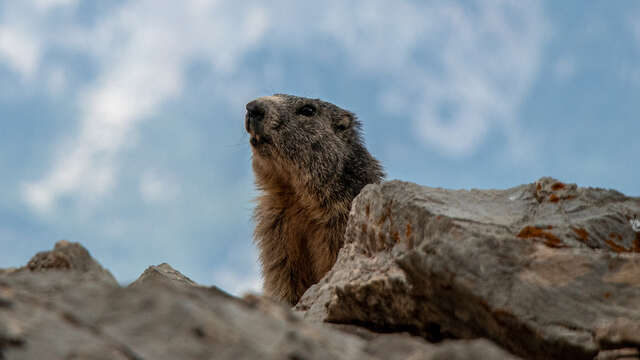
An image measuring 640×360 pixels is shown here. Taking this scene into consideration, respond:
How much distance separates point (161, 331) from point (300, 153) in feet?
21.8

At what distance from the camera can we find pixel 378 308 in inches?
166

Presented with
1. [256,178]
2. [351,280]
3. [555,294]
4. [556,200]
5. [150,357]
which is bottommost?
[150,357]

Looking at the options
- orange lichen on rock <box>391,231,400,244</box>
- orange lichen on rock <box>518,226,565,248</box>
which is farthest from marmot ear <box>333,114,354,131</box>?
orange lichen on rock <box>518,226,565,248</box>

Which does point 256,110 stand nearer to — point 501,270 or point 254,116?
point 254,116

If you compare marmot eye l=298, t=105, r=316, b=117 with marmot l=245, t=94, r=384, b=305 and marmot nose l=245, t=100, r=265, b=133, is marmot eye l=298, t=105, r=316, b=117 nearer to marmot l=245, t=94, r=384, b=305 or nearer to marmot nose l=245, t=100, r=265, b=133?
marmot l=245, t=94, r=384, b=305

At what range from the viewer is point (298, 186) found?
8.71 meters

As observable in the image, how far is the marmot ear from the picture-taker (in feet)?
31.4

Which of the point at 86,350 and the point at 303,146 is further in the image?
the point at 303,146

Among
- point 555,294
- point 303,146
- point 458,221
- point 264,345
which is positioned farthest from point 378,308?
point 303,146

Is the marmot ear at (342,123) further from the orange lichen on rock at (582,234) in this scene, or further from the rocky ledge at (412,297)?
the orange lichen on rock at (582,234)

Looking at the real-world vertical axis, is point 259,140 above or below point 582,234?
above

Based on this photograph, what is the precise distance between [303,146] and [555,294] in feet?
18.5

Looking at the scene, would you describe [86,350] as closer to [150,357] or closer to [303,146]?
[150,357]

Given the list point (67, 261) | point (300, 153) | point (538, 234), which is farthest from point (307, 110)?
point (67, 261)
